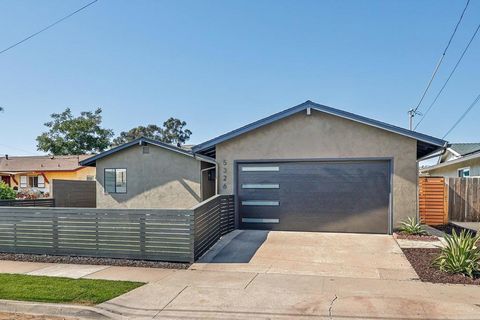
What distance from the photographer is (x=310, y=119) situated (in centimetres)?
1231

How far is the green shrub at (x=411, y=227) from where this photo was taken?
35.9 ft

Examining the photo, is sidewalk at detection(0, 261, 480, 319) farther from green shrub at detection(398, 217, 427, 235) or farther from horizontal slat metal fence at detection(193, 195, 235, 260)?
green shrub at detection(398, 217, 427, 235)

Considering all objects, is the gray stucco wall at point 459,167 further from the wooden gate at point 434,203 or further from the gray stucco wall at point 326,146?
the gray stucco wall at point 326,146

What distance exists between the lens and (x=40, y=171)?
3666 cm

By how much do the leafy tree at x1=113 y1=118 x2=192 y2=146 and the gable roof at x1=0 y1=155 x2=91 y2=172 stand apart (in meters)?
23.2

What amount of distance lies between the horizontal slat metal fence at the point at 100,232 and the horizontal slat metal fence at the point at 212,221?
379mm

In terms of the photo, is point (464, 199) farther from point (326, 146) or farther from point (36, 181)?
point (36, 181)

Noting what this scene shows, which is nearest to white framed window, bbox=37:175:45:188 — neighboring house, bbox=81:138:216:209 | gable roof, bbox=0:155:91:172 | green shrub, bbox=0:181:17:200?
gable roof, bbox=0:155:91:172

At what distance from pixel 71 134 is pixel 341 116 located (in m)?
45.9

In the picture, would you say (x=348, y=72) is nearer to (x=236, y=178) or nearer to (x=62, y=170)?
(x=236, y=178)

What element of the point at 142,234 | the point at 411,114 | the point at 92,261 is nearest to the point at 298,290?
the point at 142,234

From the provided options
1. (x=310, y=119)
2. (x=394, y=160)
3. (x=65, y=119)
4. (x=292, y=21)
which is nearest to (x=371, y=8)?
(x=292, y=21)

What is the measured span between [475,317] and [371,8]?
1150 centimetres

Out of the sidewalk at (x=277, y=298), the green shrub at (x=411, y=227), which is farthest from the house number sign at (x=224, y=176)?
the green shrub at (x=411, y=227)
